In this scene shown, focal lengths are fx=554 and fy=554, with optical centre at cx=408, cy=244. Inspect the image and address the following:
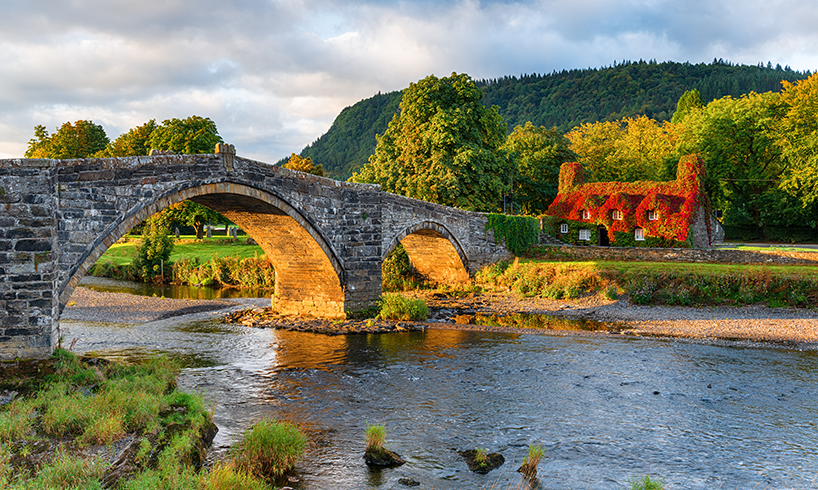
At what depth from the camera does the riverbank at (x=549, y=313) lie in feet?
59.0

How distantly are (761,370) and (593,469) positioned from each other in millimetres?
7918

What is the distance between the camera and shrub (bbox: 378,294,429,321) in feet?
68.4

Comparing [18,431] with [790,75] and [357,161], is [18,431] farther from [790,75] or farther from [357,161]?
[790,75]

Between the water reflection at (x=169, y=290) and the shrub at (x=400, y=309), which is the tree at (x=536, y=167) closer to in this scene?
the water reflection at (x=169, y=290)

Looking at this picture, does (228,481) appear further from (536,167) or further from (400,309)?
(536,167)

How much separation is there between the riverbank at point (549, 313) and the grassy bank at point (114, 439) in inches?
373

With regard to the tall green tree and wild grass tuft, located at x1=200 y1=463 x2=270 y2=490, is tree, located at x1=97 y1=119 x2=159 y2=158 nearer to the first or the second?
the tall green tree

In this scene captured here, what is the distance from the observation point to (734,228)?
155 ft

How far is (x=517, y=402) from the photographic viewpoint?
11539mm

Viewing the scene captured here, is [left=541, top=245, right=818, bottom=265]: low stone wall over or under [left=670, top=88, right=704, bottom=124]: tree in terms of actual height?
under

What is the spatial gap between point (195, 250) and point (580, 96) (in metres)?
95.3

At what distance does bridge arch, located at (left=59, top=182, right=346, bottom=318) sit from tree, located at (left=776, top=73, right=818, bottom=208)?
1380 inches

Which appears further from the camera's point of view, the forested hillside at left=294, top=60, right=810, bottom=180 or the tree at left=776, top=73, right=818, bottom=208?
the forested hillside at left=294, top=60, right=810, bottom=180

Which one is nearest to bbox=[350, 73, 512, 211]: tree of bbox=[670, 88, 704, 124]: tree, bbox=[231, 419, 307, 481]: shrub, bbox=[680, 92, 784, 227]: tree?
bbox=[680, 92, 784, 227]: tree
